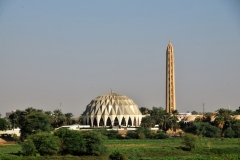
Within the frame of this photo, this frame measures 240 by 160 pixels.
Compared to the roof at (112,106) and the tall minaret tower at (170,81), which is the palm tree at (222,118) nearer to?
the tall minaret tower at (170,81)

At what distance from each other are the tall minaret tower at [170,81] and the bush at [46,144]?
63281 mm

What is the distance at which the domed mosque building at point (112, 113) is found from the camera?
414 ft

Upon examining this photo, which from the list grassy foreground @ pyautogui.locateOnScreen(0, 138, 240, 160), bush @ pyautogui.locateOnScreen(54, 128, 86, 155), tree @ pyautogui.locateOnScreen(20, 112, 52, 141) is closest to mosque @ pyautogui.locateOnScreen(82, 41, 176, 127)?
tree @ pyautogui.locateOnScreen(20, 112, 52, 141)

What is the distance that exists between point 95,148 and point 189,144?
12.9m

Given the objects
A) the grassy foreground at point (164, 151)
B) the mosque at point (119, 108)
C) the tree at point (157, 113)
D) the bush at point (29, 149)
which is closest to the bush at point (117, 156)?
the grassy foreground at point (164, 151)

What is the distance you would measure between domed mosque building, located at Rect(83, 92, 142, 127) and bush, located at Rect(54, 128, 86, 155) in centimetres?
5614

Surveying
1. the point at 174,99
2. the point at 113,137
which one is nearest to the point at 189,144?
the point at 113,137

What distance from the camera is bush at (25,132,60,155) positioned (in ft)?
220

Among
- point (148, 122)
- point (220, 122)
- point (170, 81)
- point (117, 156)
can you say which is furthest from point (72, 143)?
point (170, 81)

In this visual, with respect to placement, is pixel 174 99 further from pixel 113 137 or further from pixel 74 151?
pixel 74 151

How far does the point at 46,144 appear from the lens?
220 feet

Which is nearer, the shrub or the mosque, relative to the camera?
the shrub

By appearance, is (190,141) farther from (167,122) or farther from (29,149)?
(167,122)

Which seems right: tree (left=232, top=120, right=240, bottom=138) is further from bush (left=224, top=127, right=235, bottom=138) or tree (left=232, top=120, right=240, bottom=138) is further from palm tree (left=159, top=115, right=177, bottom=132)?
palm tree (left=159, top=115, right=177, bottom=132)
